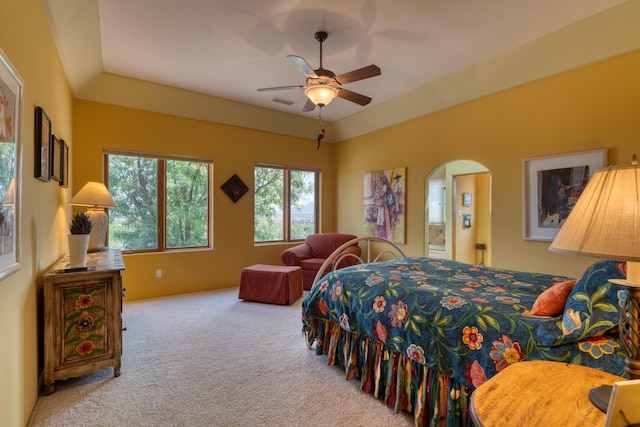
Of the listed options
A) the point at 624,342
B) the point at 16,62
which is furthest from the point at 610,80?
the point at 16,62

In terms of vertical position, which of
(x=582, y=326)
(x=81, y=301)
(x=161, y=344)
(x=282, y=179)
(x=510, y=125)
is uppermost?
(x=510, y=125)

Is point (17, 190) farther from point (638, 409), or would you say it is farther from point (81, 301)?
point (638, 409)

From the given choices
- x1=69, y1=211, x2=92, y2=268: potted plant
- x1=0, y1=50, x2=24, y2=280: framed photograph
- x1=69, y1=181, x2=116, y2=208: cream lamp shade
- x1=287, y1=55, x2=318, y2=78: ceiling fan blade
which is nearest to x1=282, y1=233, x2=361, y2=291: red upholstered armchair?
x1=69, y1=181, x2=116, y2=208: cream lamp shade

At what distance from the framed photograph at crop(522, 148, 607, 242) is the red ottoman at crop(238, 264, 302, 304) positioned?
297 cm

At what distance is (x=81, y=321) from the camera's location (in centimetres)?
228

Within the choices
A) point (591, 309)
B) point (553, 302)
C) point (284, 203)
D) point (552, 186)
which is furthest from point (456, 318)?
point (284, 203)

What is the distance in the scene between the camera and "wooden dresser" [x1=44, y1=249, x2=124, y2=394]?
2.17 meters

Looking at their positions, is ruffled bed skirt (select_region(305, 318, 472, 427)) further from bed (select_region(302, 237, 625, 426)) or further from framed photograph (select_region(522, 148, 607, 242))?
framed photograph (select_region(522, 148, 607, 242))

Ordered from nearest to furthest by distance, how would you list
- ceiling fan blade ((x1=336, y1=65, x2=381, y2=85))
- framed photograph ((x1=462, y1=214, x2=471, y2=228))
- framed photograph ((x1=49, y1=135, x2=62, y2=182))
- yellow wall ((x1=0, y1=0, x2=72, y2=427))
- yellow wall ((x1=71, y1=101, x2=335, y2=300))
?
yellow wall ((x1=0, y1=0, x2=72, y2=427)) < framed photograph ((x1=49, y1=135, x2=62, y2=182)) < ceiling fan blade ((x1=336, y1=65, x2=381, y2=85)) < yellow wall ((x1=71, y1=101, x2=335, y2=300)) < framed photograph ((x1=462, y1=214, x2=471, y2=228))

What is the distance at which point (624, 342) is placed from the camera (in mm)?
926

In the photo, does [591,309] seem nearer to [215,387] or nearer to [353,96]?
[215,387]

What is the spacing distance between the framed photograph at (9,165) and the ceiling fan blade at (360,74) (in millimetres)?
2192

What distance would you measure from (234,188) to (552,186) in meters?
4.41

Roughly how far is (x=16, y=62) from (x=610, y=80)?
4517mm
